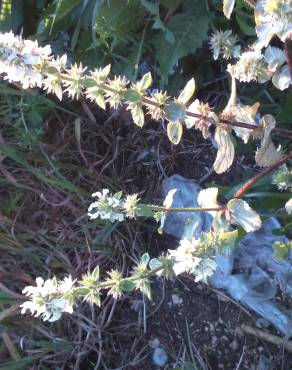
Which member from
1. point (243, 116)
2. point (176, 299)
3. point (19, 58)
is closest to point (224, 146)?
point (243, 116)

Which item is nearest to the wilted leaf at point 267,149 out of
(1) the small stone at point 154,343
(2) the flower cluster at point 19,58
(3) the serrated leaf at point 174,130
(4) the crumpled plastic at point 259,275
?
(3) the serrated leaf at point 174,130

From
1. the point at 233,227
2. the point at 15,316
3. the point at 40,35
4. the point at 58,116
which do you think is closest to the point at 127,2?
the point at 40,35

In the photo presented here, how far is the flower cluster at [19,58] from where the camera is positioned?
66 centimetres

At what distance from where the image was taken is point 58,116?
160 cm

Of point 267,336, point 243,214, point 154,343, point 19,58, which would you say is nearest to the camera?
point 19,58

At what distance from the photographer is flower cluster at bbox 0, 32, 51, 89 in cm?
66

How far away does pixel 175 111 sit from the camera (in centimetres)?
74

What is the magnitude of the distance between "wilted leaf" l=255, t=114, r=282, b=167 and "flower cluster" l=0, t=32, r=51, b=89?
0.32 m

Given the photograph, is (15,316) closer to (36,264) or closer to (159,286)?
(36,264)

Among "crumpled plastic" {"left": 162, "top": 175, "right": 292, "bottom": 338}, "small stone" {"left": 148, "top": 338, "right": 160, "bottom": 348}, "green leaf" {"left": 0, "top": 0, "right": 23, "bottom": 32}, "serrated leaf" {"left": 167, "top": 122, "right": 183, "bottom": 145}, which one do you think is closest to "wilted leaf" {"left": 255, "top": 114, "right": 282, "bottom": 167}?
"serrated leaf" {"left": 167, "top": 122, "right": 183, "bottom": 145}

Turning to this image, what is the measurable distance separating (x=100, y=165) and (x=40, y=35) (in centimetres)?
38

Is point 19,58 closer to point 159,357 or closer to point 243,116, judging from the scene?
point 243,116

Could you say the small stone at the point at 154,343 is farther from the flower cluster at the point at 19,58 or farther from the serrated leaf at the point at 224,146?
the flower cluster at the point at 19,58

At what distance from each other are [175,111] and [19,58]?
0.68 ft
